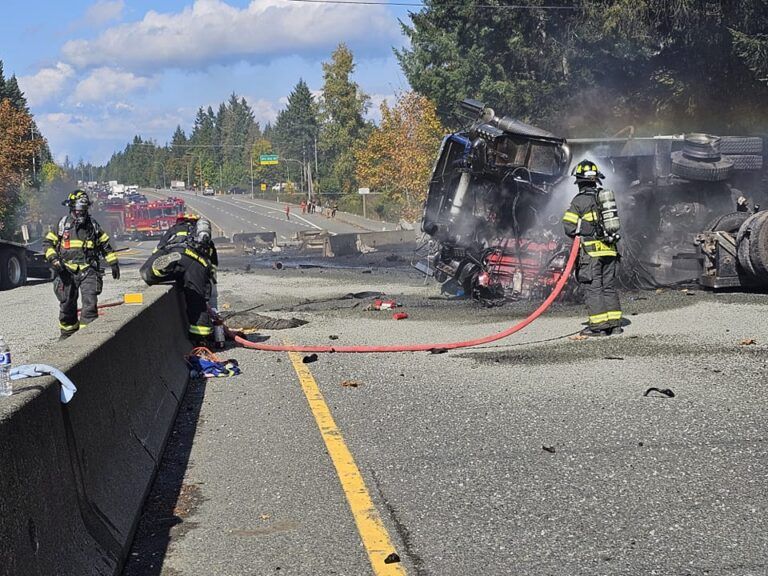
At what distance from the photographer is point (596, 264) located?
33.4 ft

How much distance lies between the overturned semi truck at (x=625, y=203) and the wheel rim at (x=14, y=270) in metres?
15.6

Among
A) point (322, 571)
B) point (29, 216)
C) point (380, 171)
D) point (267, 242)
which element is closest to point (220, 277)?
point (267, 242)

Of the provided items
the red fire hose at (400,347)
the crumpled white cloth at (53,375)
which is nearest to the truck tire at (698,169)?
the red fire hose at (400,347)

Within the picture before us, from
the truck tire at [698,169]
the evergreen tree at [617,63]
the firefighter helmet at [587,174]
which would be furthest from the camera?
the evergreen tree at [617,63]

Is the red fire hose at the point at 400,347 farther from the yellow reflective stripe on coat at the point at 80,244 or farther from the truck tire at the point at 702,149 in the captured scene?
the truck tire at the point at 702,149

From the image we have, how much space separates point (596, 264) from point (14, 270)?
64.5 ft

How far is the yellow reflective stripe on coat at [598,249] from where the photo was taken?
10.2 m

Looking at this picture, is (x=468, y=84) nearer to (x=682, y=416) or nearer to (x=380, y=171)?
(x=380, y=171)

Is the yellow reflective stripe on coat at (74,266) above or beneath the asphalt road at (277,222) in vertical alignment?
above

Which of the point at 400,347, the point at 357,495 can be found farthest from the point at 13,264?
the point at 357,495

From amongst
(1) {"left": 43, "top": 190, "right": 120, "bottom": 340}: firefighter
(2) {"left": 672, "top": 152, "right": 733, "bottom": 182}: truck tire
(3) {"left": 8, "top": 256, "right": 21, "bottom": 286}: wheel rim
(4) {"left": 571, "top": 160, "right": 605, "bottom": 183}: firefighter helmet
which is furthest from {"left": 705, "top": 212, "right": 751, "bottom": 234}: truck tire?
(3) {"left": 8, "top": 256, "right": 21, "bottom": 286}: wheel rim

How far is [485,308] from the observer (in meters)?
13.8

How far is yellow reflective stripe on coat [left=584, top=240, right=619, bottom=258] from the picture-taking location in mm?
10188

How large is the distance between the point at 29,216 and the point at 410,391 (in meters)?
72.8
